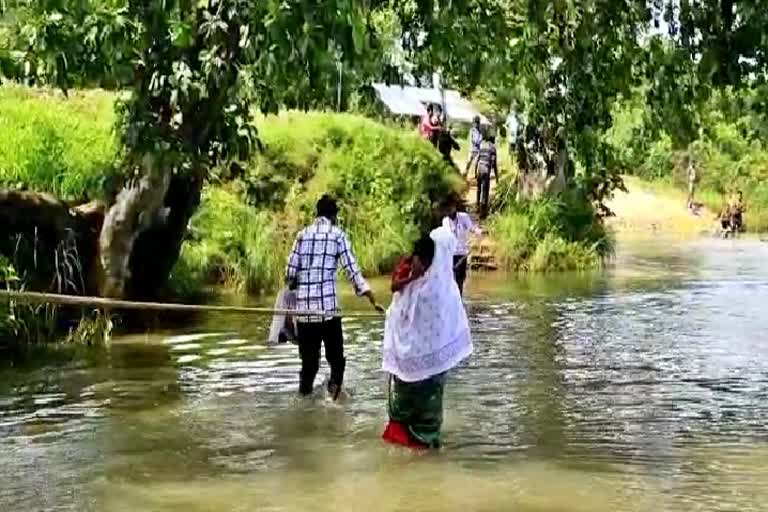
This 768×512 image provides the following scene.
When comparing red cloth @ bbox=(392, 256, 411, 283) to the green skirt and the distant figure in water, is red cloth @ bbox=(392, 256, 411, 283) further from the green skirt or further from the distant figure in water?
the green skirt

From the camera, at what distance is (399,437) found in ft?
25.8

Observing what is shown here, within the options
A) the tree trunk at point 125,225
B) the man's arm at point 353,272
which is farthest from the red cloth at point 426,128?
the man's arm at point 353,272

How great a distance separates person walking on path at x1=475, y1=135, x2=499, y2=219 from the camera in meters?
23.6

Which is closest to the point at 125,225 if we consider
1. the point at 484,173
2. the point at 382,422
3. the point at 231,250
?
the point at 231,250

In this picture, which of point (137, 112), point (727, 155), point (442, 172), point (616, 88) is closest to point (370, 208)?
point (442, 172)

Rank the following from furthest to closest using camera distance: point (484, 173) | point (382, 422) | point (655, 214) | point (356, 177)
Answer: point (655, 214)
point (484, 173)
point (356, 177)
point (382, 422)

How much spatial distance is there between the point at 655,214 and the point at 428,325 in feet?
114

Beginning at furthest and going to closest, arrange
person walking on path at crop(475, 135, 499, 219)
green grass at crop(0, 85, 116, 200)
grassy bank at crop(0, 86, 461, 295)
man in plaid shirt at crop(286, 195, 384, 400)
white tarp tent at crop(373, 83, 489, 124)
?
white tarp tent at crop(373, 83, 489, 124)
person walking on path at crop(475, 135, 499, 219)
grassy bank at crop(0, 86, 461, 295)
green grass at crop(0, 85, 116, 200)
man in plaid shirt at crop(286, 195, 384, 400)

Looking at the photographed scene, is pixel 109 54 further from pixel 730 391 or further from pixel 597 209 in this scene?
pixel 597 209

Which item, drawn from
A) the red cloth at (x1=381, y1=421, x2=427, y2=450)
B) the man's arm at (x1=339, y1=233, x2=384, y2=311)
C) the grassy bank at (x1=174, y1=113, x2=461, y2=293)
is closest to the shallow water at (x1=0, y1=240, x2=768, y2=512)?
the red cloth at (x1=381, y1=421, x2=427, y2=450)

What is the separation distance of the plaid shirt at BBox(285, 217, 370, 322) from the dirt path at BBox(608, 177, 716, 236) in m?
29.2

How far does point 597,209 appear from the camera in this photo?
81.5ft

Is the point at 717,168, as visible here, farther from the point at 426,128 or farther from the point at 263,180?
the point at 263,180

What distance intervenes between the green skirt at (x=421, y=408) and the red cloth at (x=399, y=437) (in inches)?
1.1
